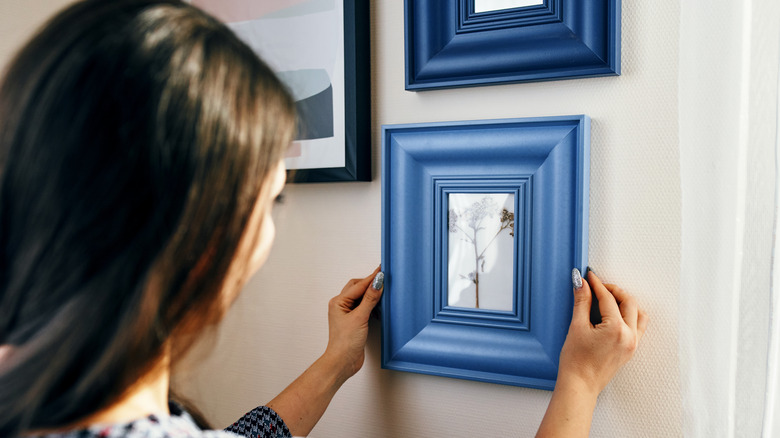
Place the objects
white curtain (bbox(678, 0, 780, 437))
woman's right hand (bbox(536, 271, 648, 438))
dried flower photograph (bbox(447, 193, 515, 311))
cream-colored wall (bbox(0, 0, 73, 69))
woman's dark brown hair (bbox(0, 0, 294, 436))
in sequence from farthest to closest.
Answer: cream-colored wall (bbox(0, 0, 73, 69))
dried flower photograph (bbox(447, 193, 515, 311))
woman's right hand (bbox(536, 271, 648, 438))
white curtain (bbox(678, 0, 780, 437))
woman's dark brown hair (bbox(0, 0, 294, 436))

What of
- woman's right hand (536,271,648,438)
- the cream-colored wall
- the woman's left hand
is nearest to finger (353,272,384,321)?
the woman's left hand

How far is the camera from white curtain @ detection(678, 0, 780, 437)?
0.57m

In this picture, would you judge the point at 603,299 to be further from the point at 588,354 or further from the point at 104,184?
the point at 104,184

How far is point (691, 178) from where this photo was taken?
0.67m

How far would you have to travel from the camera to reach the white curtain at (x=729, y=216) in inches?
22.4

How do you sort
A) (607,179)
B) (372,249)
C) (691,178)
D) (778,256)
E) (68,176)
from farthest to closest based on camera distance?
1. (372,249)
2. (607,179)
3. (691,178)
4. (778,256)
5. (68,176)

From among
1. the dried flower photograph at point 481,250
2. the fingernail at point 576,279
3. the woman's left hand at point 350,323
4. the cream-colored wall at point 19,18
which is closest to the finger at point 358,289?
the woman's left hand at point 350,323

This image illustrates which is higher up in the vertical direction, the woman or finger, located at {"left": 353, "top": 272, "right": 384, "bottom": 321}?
Answer: the woman

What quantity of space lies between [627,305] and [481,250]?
0.22 m

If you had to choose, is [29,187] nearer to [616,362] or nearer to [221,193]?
[221,193]

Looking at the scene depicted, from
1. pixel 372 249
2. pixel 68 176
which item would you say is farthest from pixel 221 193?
pixel 372 249

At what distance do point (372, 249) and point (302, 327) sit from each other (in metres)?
0.21

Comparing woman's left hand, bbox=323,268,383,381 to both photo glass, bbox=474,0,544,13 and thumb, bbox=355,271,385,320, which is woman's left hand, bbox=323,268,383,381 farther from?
photo glass, bbox=474,0,544,13

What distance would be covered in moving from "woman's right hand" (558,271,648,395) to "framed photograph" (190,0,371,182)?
0.40 m
